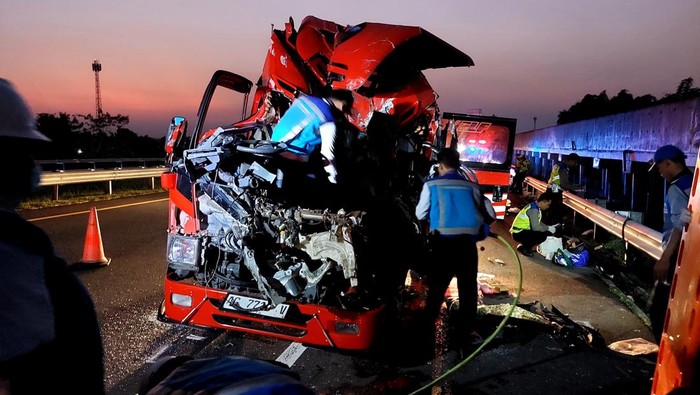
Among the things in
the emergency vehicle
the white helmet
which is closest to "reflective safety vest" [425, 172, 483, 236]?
the white helmet

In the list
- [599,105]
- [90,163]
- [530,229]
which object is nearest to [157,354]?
[530,229]

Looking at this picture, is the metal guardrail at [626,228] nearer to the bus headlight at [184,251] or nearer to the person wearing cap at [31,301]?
the bus headlight at [184,251]

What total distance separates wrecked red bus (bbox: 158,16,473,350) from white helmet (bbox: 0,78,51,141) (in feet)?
8.67

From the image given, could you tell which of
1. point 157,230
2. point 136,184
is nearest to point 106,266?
point 157,230

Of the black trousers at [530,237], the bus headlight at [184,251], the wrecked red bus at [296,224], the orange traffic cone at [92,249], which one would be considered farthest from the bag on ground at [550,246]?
the orange traffic cone at [92,249]

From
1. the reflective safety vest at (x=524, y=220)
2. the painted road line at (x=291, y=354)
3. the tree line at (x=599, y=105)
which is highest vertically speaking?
the tree line at (x=599, y=105)

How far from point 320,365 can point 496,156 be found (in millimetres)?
6312

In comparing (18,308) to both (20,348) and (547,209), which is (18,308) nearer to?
(20,348)

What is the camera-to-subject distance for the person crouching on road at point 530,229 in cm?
807

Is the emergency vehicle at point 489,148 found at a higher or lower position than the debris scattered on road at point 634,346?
higher

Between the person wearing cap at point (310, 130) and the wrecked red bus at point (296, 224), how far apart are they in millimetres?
114

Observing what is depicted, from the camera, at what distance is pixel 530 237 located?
827 centimetres

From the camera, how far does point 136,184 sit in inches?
838

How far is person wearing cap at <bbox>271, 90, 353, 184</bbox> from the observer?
4.14 metres
